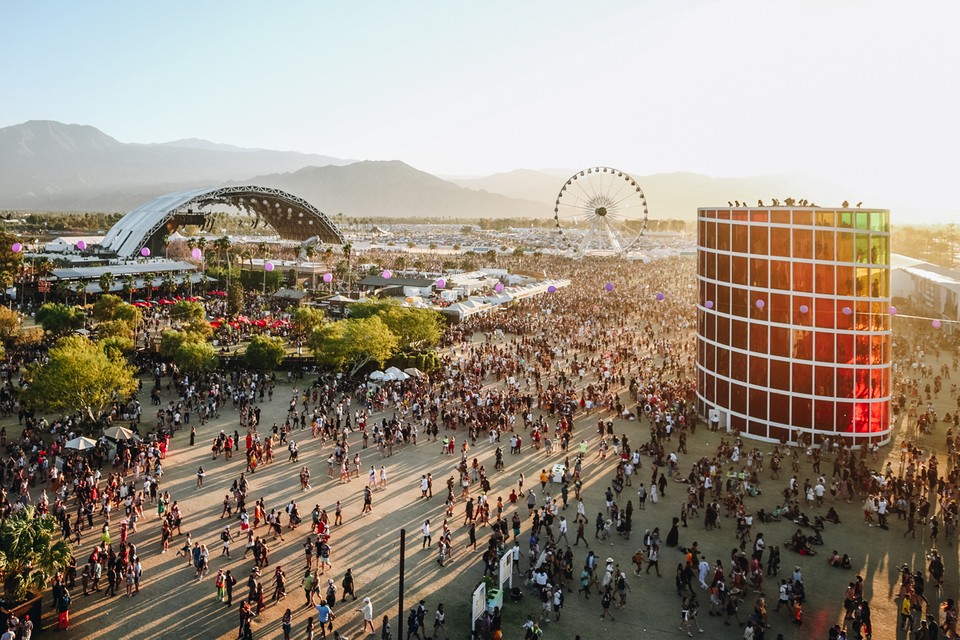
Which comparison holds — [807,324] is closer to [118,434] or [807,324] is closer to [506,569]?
[506,569]

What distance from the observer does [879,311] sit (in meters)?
23.1

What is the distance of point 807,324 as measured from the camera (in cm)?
2372

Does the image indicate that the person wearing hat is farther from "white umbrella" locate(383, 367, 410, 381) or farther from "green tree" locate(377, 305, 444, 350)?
"green tree" locate(377, 305, 444, 350)

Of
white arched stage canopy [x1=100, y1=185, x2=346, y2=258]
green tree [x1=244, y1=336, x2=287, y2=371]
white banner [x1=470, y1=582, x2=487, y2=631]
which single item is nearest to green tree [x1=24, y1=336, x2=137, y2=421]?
green tree [x1=244, y1=336, x2=287, y2=371]

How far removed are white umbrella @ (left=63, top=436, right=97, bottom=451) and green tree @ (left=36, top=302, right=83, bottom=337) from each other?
1986 centimetres

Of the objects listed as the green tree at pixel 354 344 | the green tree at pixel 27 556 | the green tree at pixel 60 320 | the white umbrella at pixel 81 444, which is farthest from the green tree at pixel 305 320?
the green tree at pixel 27 556

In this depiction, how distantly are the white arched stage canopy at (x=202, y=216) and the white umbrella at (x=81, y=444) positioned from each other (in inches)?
2164

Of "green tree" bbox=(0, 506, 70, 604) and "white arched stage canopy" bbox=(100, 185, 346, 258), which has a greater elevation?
"white arched stage canopy" bbox=(100, 185, 346, 258)

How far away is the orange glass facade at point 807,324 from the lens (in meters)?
23.0

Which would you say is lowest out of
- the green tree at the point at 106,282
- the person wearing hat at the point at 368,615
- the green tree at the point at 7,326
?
the person wearing hat at the point at 368,615

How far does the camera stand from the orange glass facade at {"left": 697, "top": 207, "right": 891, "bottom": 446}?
23.0 metres

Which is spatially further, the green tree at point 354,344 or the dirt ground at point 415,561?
the green tree at point 354,344

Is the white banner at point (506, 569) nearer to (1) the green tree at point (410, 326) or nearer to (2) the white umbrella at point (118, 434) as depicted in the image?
(2) the white umbrella at point (118, 434)

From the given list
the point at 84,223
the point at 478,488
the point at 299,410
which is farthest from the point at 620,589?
the point at 84,223
